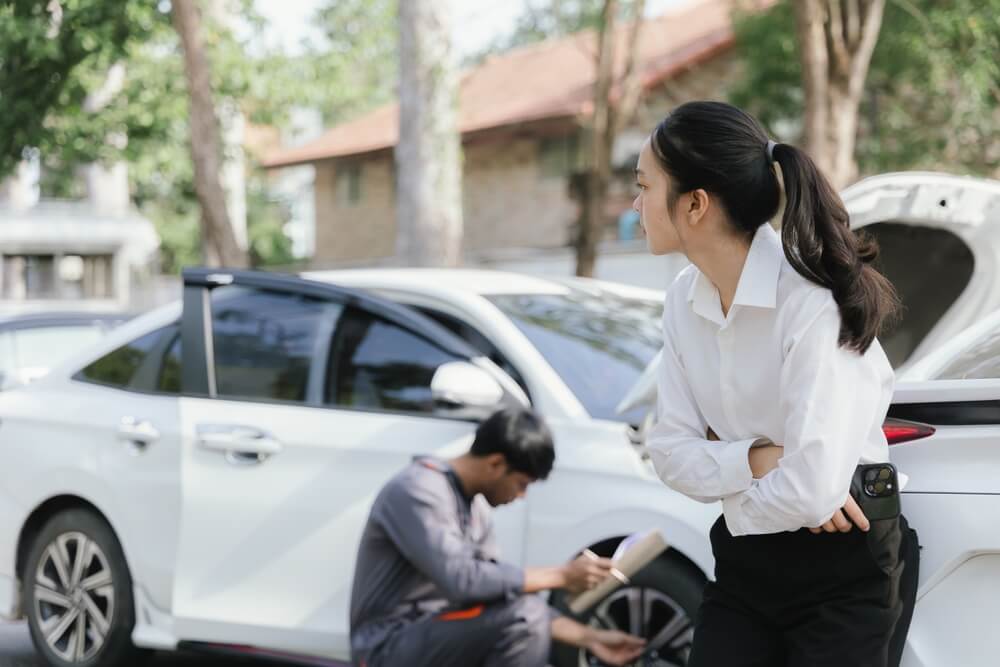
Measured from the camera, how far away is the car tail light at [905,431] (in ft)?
9.79

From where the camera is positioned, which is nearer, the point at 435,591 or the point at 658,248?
the point at 658,248

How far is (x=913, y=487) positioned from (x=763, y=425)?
1.37 feet

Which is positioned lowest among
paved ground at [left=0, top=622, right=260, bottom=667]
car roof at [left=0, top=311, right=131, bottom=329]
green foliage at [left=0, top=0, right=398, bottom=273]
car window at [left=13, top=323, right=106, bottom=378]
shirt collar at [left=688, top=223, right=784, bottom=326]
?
paved ground at [left=0, top=622, right=260, bottom=667]

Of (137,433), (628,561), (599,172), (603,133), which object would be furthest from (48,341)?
(603,133)

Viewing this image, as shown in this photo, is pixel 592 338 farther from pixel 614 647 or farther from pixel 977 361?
pixel 977 361

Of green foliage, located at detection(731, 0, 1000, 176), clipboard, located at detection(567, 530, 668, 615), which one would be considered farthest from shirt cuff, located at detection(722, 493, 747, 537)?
green foliage, located at detection(731, 0, 1000, 176)

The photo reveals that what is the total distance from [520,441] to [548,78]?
27485mm

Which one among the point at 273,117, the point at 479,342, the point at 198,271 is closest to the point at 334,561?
the point at 479,342

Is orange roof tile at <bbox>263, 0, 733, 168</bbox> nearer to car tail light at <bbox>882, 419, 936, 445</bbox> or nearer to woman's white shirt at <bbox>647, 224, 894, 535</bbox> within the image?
car tail light at <bbox>882, 419, 936, 445</bbox>

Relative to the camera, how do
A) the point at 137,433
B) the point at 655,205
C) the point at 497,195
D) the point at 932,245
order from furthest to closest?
the point at 497,195, the point at 137,433, the point at 932,245, the point at 655,205

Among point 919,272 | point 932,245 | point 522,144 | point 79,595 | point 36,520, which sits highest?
point 522,144

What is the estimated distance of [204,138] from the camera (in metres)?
12.4

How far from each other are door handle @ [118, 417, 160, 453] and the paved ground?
1249 millimetres

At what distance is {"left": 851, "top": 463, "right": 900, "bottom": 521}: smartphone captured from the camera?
265 centimetres
